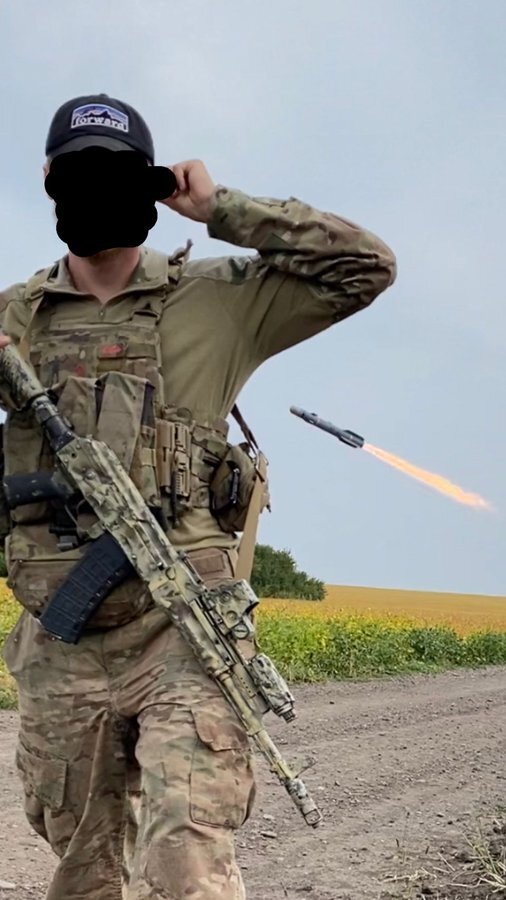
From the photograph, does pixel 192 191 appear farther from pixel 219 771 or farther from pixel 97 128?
pixel 219 771

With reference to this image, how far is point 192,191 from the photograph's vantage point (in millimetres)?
3109

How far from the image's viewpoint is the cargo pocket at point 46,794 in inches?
125

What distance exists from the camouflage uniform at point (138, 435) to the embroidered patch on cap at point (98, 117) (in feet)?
1.22

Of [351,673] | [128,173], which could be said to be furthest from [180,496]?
[351,673]

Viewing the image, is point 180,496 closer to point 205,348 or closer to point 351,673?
point 205,348

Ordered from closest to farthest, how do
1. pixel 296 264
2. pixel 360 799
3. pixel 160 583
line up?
pixel 160 583 < pixel 296 264 < pixel 360 799

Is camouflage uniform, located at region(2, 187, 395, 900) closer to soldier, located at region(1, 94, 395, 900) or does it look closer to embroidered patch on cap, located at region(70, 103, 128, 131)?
soldier, located at region(1, 94, 395, 900)

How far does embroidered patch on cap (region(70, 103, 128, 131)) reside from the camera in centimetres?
313

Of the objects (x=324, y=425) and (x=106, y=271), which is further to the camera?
(x=324, y=425)

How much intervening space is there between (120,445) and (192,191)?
72 centimetres

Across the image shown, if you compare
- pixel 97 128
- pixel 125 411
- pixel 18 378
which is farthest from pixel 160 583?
pixel 97 128

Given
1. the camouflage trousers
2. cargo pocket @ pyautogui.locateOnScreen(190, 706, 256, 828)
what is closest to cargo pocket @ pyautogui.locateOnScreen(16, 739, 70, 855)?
the camouflage trousers

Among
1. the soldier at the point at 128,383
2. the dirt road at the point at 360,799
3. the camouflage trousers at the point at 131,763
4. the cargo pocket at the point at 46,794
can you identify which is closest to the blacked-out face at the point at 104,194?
the soldier at the point at 128,383

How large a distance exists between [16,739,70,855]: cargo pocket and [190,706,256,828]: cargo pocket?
2.01 ft
